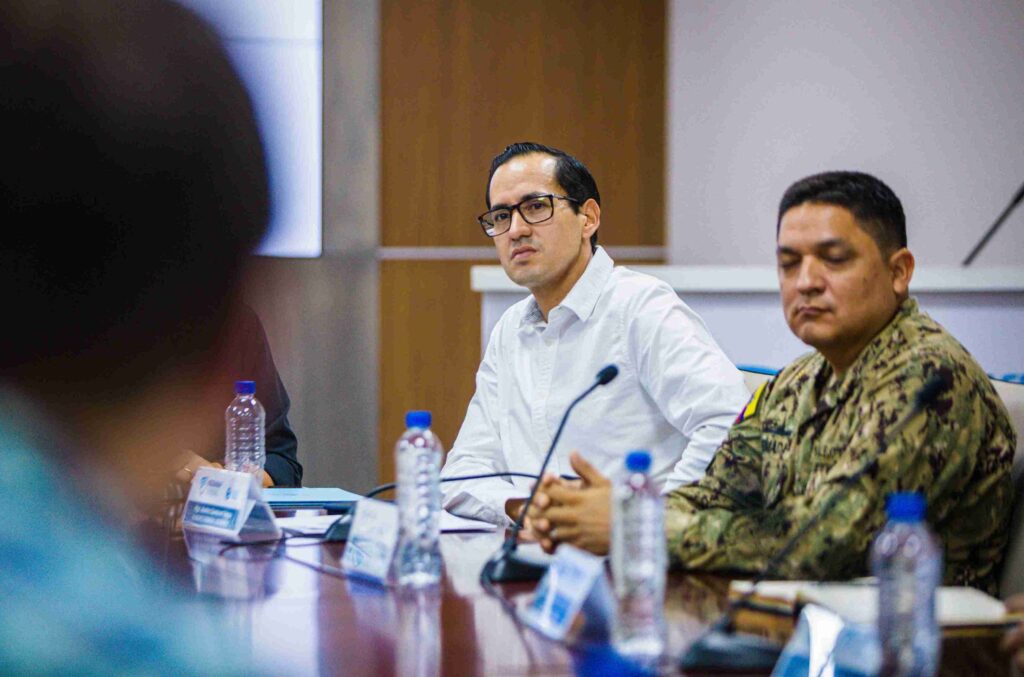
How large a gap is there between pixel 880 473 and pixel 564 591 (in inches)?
18.3

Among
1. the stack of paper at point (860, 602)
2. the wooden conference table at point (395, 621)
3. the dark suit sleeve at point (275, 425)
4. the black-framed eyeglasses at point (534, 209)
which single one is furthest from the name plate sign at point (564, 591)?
the black-framed eyeglasses at point (534, 209)

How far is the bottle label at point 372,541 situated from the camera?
138 centimetres

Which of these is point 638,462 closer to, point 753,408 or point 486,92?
point 753,408

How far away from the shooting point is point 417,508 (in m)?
1.45

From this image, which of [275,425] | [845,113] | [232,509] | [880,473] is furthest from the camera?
[845,113]

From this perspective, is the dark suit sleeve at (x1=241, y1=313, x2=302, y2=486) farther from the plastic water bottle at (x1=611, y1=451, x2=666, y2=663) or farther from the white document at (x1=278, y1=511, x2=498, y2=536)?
the plastic water bottle at (x1=611, y1=451, x2=666, y2=663)

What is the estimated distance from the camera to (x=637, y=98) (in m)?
4.39

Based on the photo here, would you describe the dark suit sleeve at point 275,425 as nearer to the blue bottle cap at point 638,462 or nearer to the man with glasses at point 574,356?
the man with glasses at point 574,356

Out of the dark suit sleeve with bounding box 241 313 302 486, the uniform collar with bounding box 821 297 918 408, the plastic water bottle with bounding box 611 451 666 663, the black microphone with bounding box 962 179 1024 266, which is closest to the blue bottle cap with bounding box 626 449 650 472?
the plastic water bottle with bounding box 611 451 666 663

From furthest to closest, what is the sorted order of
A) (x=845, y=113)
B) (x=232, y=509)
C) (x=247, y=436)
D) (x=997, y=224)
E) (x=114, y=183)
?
(x=845, y=113) → (x=997, y=224) → (x=247, y=436) → (x=232, y=509) → (x=114, y=183)

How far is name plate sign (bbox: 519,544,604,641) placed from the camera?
1044mm

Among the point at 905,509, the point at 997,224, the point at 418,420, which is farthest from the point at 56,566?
the point at 997,224

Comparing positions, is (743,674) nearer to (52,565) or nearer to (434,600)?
(434,600)

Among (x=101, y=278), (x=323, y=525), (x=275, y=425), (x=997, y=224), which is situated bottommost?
(x=323, y=525)
